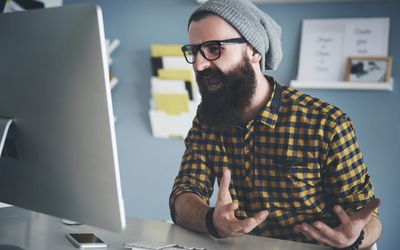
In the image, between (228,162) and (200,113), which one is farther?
(200,113)

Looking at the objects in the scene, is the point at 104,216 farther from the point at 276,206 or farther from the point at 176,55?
the point at 176,55

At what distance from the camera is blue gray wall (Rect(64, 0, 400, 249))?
8.00 feet

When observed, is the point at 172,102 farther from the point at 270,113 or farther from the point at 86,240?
the point at 86,240

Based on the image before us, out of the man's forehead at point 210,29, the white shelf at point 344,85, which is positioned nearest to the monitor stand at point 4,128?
the man's forehead at point 210,29

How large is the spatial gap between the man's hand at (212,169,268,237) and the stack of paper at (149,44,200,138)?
5.14 ft

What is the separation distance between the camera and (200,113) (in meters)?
1.70

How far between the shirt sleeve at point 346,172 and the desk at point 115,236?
29 cm

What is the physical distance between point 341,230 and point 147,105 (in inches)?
77.4

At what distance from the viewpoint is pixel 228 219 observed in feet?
3.88

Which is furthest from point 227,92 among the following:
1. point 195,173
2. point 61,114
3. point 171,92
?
point 171,92

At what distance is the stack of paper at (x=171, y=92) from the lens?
9.21 ft

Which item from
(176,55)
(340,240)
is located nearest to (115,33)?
(176,55)

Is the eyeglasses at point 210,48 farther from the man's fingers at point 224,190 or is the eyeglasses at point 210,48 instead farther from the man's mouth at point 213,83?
the man's fingers at point 224,190

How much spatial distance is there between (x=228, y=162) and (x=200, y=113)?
0.67 ft
